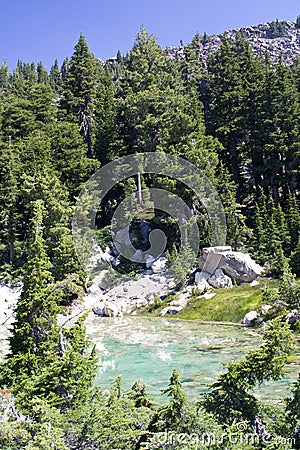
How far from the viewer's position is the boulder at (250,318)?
2230 centimetres

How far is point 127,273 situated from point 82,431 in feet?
91.7

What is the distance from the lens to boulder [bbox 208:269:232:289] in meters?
28.5

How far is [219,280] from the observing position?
A: 94.4 ft

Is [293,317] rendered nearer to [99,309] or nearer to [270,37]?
[99,309]

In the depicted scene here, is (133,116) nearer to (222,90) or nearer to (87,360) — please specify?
(222,90)

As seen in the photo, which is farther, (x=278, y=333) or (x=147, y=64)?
(x=147, y=64)

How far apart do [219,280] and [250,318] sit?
6.42m

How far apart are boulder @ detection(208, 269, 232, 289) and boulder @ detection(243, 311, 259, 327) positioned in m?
5.55

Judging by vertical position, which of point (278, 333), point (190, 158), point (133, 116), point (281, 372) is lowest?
point (281, 372)

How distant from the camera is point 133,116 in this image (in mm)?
40219

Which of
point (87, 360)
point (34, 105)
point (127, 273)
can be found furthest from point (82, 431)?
point (34, 105)

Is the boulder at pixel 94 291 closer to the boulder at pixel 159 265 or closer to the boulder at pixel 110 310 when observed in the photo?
the boulder at pixel 110 310

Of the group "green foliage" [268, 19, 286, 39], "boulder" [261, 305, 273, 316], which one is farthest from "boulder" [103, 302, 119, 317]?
"green foliage" [268, 19, 286, 39]

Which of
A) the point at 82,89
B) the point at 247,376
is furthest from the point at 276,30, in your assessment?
the point at 247,376
